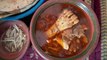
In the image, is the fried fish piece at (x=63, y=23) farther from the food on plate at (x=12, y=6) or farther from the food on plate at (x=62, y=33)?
the food on plate at (x=12, y=6)

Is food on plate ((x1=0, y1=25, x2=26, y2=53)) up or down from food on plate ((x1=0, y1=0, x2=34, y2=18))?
down

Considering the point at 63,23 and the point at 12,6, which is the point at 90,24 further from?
the point at 12,6

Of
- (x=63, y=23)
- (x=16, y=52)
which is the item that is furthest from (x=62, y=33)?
(x=16, y=52)

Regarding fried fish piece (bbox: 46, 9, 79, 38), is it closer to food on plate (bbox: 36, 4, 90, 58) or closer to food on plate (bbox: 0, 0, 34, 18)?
food on plate (bbox: 36, 4, 90, 58)

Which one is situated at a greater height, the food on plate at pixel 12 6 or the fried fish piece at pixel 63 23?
the food on plate at pixel 12 6

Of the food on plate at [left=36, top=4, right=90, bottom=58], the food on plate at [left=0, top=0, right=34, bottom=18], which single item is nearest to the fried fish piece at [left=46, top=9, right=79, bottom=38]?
the food on plate at [left=36, top=4, right=90, bottom=58]

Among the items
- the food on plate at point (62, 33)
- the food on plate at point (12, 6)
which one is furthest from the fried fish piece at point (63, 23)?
the food on plate at point (12, 6)
